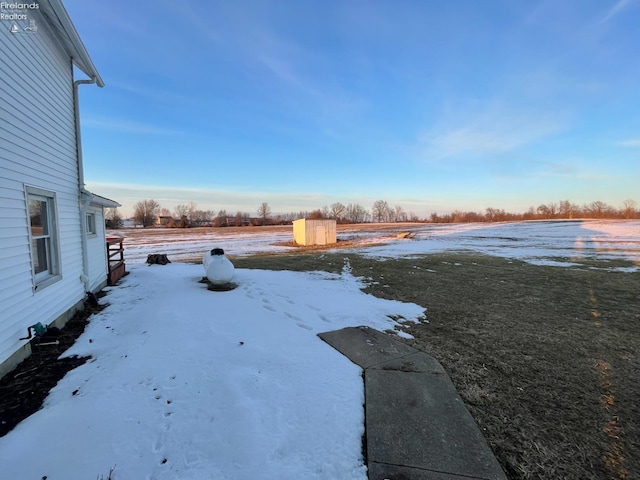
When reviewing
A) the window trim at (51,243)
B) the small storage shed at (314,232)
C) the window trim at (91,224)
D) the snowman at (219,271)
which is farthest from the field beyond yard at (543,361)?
the small storage shed at (314,232)

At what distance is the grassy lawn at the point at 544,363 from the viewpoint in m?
2.30

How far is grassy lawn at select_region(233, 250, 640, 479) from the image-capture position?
2303 mm

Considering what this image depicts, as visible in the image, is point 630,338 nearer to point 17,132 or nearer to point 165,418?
point 165,418

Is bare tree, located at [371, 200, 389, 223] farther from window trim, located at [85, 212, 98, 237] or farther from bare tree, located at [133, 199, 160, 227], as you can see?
window trim, located at [85, 212, 98, 237]

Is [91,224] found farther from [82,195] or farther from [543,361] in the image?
[543,361]

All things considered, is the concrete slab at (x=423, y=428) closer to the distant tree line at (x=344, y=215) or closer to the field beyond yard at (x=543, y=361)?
the field beyond yard at (x=543, y=361)

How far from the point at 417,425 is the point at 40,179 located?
5.83 meters

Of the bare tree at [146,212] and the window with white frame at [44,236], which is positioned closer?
the window with white frame at [44,236]

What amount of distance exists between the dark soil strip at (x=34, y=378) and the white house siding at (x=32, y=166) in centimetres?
23

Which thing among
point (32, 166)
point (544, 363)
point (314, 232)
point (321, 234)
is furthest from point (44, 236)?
point (321, 234)

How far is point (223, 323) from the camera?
4664 millimetres

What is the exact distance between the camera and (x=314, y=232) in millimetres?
23094

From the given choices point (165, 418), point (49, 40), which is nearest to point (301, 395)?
point (165, 418)

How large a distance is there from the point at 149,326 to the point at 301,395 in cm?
288
